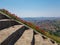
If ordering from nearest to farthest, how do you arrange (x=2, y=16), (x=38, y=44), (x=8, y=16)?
(x=38, y=44), (x=2, y=16), (x=8, y=16)

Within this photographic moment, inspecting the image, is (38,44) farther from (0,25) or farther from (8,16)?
(8,16)

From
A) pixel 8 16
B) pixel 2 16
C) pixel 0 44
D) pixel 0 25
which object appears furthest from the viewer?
pixel 8 16

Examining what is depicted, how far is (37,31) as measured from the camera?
34.1 feet

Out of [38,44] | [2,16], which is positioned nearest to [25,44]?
[38,44]

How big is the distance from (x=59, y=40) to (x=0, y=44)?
7.13m

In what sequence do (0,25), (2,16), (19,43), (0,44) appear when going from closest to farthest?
1. (0,44)
2. (19,43)
3. (0,25)
4. (2,16)

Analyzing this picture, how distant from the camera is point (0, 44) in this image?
385 cm

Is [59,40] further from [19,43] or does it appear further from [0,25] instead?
[19,43]

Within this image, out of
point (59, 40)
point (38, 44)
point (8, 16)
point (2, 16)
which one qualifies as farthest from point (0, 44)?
point (59, 40)

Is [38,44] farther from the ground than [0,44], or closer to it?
closer to it

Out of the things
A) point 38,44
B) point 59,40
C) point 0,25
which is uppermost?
point 0,25

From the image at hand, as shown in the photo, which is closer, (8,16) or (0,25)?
(0,25)

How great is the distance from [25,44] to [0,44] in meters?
1.38

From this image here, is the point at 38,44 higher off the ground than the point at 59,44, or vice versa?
the point at 38,44
